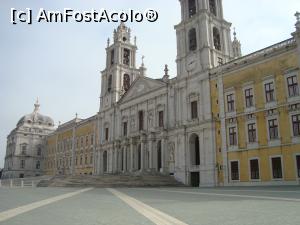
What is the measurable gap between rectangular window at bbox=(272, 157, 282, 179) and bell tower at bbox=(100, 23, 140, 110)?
30657 mm

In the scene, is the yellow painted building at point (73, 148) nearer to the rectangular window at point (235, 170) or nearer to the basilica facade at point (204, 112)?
the basilica facade at point (204, 112)

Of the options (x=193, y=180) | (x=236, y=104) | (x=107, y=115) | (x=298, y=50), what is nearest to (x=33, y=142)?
(x=107, y=115)

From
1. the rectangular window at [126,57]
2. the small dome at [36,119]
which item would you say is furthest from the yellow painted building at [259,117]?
the small dome at [36,119]

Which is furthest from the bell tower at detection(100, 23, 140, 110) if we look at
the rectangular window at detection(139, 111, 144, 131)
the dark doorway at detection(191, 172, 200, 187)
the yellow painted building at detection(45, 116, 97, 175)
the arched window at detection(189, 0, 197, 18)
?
the dark doorway at detection(191, 172, 200, 187)

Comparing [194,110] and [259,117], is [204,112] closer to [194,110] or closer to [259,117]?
[194,110]

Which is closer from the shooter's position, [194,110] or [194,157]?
[194,157]

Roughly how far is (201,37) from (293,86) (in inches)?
578

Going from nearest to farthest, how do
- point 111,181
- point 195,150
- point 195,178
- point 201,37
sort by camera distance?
point 111,181 → point 195,178 → point 195,150 → point 201,37

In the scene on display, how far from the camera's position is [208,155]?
34875 millimetres

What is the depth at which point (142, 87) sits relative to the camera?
47469 millimetres

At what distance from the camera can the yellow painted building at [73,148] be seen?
191 ft

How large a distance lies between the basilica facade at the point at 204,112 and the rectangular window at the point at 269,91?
96 millimetres

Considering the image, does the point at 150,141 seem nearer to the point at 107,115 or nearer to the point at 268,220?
the point at 107,115

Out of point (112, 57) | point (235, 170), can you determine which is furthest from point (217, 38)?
point (112, 57)
